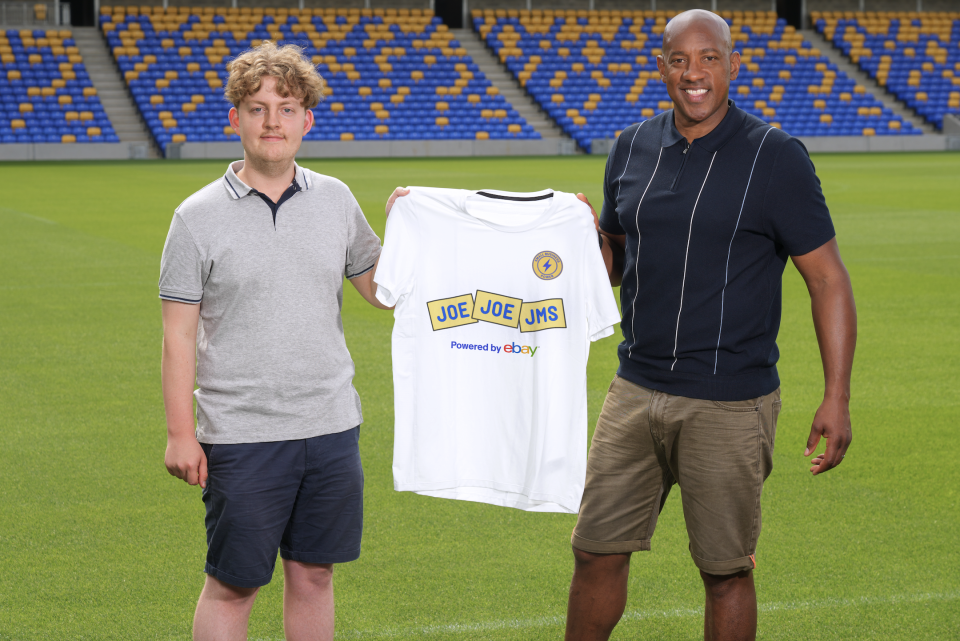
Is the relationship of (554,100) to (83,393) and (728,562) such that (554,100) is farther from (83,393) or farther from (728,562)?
(728,562)

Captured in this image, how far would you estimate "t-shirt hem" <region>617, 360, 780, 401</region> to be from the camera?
10.5 ft

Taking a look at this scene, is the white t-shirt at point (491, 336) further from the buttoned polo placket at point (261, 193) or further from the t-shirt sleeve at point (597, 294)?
the buttoned polo placket at point (261, 193)

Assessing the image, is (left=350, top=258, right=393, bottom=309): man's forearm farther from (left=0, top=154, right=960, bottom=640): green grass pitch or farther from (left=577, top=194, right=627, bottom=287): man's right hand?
(left=0, top=154, right=960, bottom=640): green grass pitch

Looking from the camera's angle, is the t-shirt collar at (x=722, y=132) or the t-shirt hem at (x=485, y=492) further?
the t-shirt hem at (x=485, y=492)

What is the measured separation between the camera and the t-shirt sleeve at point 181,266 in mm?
2945

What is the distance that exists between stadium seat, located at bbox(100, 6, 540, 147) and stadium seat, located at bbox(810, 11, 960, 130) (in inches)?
652

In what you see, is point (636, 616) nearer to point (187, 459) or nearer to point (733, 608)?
point (733, 608)

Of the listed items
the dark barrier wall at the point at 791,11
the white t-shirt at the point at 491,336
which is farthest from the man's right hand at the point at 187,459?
the dark barrier wall at the point at 791,11

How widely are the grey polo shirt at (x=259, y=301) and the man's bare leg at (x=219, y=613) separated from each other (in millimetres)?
464

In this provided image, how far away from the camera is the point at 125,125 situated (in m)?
34.9

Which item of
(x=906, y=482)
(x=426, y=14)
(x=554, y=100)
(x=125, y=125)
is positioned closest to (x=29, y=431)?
(x=906, y=482)

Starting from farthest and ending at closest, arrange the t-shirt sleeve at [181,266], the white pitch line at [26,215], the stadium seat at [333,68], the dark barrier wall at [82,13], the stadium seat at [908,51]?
the stadium seat at [908,51]
the dark barrier wall at [82,13]
the stadium seat at [333,68]
the white pitch line at [26,215]
the t-shirt sleeve at [181,266]

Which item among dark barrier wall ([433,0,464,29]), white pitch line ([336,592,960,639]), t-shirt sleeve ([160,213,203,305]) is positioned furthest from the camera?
dark barrier wall ([433,0,464,29])

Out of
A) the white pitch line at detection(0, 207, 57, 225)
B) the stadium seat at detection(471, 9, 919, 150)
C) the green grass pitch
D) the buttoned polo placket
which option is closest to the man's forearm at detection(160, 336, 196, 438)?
the buttoned polo placket
